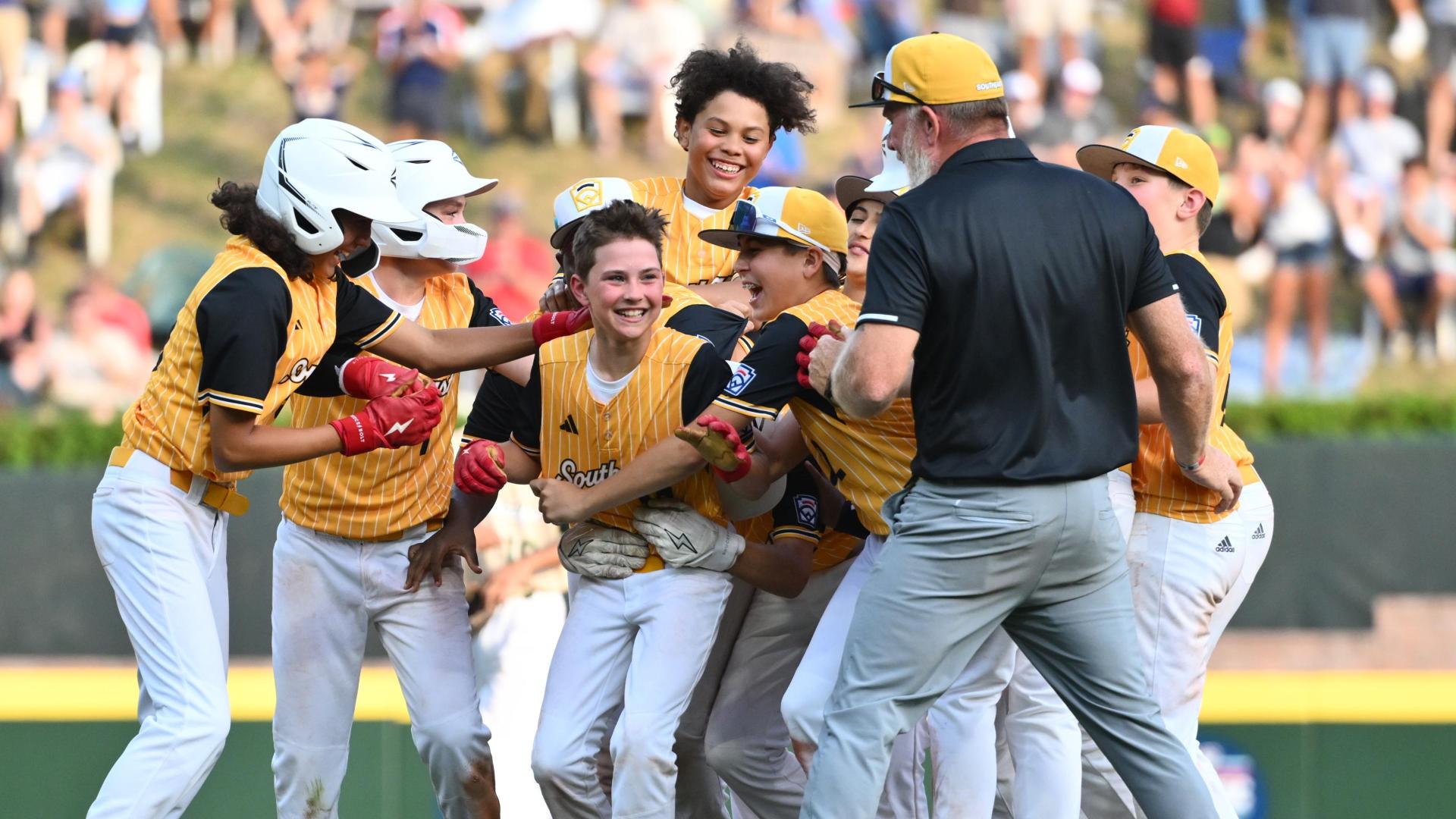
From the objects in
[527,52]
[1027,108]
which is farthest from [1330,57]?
[527,52]

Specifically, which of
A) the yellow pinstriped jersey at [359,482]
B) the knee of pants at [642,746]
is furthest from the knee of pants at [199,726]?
the knee of pants at [642,746]

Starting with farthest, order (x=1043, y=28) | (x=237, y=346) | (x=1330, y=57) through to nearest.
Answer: (x=1043, y=28) < (x=1330, y=57) < (x=237, y=346)

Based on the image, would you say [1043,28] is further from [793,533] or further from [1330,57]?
[793,533]

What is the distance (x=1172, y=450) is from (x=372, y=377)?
2.62 meters

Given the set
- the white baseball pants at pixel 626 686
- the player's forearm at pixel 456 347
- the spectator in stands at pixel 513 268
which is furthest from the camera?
the spectator in stands at pixel 513 268

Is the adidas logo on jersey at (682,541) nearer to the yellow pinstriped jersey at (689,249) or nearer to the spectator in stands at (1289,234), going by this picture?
the yellow pinstriped jersey at (689,249)

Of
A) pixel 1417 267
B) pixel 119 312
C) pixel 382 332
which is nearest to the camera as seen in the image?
pixel 382 332

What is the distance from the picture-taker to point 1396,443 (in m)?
9.20

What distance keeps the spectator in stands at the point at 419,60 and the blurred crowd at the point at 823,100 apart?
0.08ft

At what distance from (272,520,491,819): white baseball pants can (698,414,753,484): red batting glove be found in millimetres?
1246

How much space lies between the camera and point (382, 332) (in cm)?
553

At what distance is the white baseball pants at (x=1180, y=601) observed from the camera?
17.6ft

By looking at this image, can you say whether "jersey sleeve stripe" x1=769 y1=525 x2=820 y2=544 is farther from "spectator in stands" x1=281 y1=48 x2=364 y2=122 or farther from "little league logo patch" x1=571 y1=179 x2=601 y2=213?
"spectator in stands" x1=281 y1=48 x2=364 y2=122

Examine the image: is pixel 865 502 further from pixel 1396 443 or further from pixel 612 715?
pixel 1396 443
